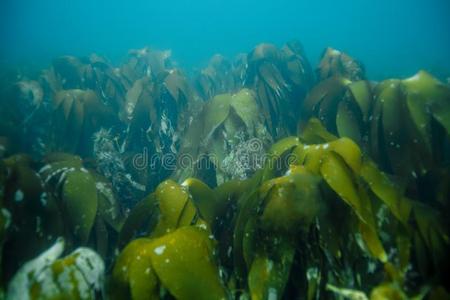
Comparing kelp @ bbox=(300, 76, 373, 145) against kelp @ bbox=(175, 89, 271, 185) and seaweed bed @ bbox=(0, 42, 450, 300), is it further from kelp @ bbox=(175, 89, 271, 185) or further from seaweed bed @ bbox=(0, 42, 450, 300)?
kelp @ bbox=(175, 89, 271, 185)

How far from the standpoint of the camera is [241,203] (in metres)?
1.54

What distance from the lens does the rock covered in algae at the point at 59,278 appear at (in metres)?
0.97

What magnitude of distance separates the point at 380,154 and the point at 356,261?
928mm

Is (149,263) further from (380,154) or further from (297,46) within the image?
(297,46)

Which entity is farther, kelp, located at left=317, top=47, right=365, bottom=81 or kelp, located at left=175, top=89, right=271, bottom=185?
kelp, located at left=317, top=47, right=365, bottom=81

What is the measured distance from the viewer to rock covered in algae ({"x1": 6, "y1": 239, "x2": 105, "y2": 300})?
3.19 feet

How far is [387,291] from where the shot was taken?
3.11ft

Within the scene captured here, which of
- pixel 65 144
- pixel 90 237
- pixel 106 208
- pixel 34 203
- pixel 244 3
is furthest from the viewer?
pixel 244 3

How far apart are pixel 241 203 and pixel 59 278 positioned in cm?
85

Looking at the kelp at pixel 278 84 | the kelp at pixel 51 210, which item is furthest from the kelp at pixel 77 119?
the kelp at pixel 278 84

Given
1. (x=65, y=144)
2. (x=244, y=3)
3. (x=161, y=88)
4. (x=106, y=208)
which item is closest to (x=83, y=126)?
(x=65, y=144)

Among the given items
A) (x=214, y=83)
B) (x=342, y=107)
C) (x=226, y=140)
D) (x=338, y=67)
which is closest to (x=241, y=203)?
(x=226, y=140)

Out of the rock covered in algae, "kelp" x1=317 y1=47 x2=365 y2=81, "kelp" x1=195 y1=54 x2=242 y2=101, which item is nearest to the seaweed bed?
the rock covered in algae

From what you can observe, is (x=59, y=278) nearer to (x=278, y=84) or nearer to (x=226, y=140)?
(x=226, y=140)
